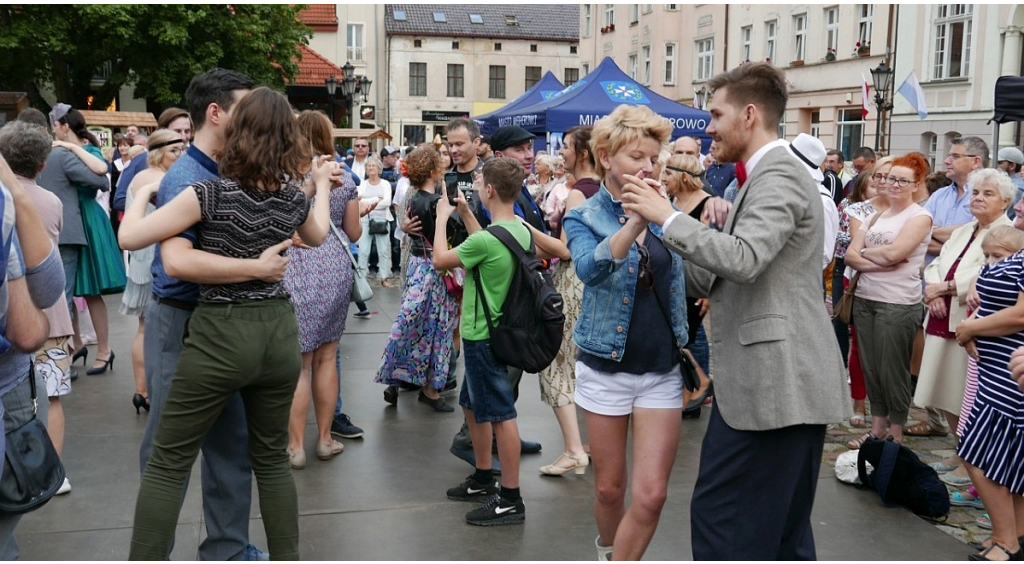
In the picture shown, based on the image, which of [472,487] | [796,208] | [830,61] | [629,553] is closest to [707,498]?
[629,553]

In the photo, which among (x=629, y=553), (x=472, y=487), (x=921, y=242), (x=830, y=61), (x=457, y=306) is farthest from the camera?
(x=830, y=61)

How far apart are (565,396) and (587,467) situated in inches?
18.1

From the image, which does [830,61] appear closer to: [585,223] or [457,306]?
[457,306]

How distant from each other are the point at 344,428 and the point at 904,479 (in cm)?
335

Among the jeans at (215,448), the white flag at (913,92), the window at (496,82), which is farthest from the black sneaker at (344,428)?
the window at (496,82)

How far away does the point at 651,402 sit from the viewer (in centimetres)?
339

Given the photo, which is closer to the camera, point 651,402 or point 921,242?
point 651,402

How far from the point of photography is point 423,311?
20.5 feet

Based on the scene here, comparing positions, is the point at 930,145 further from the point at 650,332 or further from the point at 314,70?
the point at 314,70

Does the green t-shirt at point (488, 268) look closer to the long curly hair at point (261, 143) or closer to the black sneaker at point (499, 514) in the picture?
the black sneaker at point (499, 514)

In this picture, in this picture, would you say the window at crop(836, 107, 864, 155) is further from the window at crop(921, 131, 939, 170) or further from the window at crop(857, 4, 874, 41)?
the window at crop(921, 131, 939, 170)

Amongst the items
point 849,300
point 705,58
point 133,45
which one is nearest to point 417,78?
point 705,58

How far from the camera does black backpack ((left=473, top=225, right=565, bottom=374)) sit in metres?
4.43

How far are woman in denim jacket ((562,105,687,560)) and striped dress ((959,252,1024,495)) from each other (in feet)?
5.57
